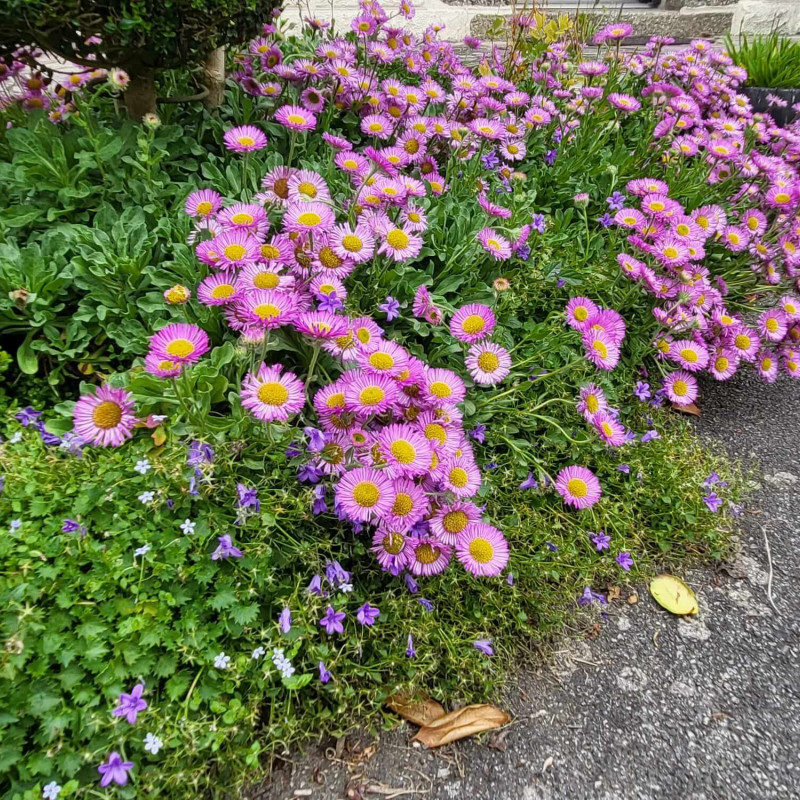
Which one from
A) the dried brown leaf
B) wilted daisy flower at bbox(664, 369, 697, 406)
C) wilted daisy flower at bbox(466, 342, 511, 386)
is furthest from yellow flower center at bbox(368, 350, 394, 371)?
the dried brown leaf

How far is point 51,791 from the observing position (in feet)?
3.52

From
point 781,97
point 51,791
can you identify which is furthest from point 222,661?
point 781,97

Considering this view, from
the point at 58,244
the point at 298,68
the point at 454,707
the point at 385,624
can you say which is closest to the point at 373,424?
the point at 385,624

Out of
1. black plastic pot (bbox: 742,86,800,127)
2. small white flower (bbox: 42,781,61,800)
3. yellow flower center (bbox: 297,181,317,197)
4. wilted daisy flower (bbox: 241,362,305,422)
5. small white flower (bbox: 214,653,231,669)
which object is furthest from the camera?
black plastic pot (bbox: 742,86,800,127)

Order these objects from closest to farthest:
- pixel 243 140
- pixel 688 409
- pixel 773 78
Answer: pixel 243 140 → pixel 688 409 → pixel 773 78

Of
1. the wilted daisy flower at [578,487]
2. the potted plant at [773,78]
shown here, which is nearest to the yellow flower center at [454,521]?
the wilted daisy flower at [578,487]

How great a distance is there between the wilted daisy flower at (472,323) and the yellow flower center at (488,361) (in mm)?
50

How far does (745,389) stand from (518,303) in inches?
47.5

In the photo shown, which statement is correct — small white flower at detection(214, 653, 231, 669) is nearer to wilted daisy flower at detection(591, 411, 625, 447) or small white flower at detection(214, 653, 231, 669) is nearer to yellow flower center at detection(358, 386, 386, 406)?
yellow flower center at detection(358, 386, 386, 406)

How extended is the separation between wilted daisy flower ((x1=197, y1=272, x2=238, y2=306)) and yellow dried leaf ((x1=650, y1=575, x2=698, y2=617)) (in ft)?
4.78

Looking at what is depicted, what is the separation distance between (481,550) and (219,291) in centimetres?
92

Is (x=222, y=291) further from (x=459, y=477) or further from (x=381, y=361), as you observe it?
(x=459, y=477)

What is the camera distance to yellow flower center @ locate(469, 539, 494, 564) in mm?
1521

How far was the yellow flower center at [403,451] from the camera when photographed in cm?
145
